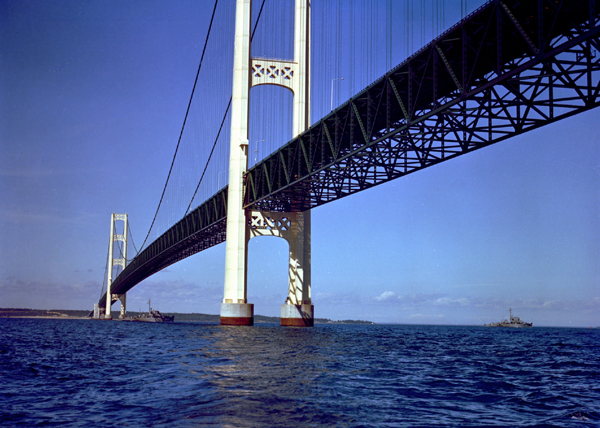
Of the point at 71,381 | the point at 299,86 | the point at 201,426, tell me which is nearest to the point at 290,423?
the point at 201,426

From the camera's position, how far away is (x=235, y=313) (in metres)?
45.4

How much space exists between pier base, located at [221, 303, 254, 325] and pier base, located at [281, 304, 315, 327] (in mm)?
3772

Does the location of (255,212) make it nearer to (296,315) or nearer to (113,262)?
(296,315)

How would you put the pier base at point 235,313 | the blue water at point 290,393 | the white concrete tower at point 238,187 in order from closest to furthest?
the blue water at point 290,393 → the pier base at point 235,313 → the white concrete tower at point 238,187

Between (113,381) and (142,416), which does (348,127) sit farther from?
(142,416)

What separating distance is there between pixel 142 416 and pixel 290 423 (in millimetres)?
2476

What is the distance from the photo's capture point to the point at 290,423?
8961mm

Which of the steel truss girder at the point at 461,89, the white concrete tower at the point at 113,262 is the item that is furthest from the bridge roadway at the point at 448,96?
the white concrete tower at the point at 113,262

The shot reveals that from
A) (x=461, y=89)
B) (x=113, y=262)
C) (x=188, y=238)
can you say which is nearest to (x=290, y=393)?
(x=461, y=89)

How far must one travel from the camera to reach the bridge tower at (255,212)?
150 feet

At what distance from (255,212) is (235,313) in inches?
325

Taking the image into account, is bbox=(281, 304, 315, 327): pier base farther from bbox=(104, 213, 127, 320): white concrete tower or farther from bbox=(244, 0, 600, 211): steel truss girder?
bbox=(104, 213, 127, 320): white concrete tower

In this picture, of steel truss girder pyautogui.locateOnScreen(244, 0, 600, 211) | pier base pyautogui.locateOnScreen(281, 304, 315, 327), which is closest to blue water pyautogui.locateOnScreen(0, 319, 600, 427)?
steel truss girder pyautogui.locateOnScreen(244, 0, 600, 211)

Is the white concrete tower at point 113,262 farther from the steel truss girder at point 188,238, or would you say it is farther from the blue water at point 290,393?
the blue water at point 290,393
